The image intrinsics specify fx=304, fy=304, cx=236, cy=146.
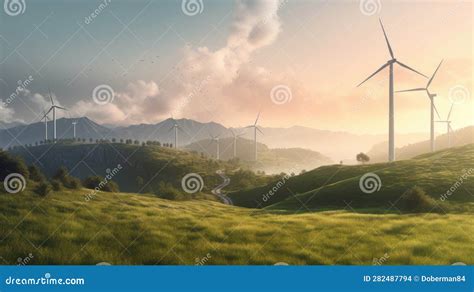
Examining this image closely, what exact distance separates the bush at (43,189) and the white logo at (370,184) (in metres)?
46.1

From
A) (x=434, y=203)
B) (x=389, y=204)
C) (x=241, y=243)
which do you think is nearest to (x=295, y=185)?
(x=389, y=204)

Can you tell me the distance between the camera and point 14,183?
26.2 meters

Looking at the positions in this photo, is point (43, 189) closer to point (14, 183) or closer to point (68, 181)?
point (14, 183)

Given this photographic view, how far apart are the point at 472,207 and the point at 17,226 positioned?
4610cm

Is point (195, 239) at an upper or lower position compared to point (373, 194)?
upper

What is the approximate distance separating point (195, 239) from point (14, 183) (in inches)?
693

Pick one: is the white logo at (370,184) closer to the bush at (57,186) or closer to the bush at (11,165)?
the bush at (57,186)

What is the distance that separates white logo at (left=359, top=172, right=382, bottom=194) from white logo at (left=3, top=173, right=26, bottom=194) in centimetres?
4800

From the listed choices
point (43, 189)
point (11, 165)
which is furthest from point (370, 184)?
point (11, 165)

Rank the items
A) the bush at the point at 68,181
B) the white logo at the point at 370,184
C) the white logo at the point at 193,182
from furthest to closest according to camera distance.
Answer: the white logo at the point at 370,184, the white logo at the point at 193,182, the bush at the point at 68,181

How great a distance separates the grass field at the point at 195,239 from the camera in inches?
728

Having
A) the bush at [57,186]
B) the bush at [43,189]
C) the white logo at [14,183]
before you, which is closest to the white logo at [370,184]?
the bush at [57,186]

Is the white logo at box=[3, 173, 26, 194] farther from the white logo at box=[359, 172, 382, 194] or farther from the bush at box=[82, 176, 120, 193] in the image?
the white logo at box=[359, 172, 382, 194]

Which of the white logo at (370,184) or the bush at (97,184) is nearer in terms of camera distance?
the bush at (97,184)
